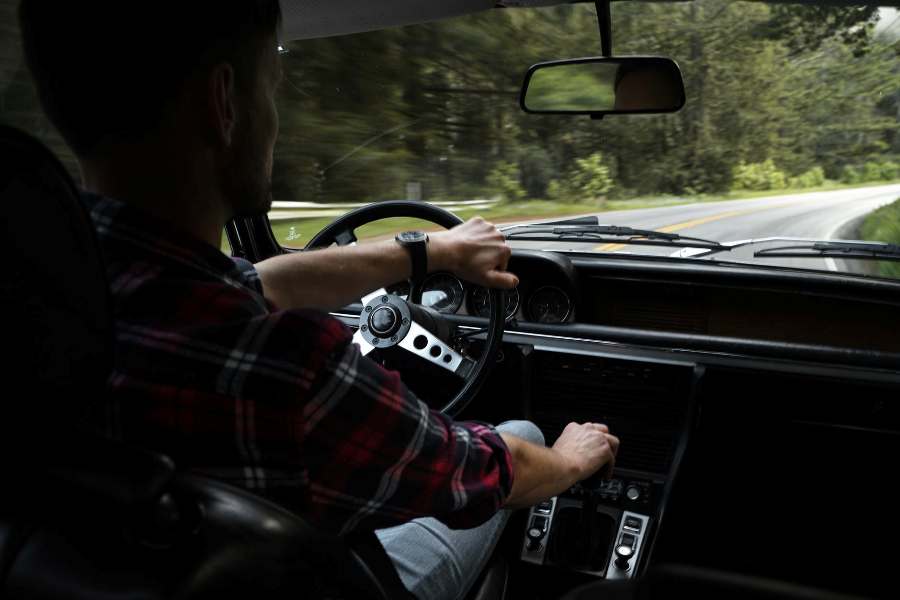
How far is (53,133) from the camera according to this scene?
4.19 ft

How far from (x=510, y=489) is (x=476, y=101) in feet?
7.85

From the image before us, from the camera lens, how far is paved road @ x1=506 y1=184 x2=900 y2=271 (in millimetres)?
3012

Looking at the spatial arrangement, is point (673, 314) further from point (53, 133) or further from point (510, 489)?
point (53, 133)

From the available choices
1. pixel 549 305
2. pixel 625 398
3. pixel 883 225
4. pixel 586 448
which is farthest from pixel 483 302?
pixel 883 225

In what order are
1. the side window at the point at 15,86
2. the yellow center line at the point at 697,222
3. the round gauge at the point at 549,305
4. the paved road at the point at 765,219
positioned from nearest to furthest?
the side window at the point at 15,86 → the paved road at the point at 765,219 → the round gauge at the point at 549,305 → the yellow center line at the point at 697,222

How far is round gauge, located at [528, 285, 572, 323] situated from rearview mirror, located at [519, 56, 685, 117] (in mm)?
692

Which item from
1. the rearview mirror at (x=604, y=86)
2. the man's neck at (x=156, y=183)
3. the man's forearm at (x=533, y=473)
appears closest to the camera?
the man's neck at (x=156, y=183)

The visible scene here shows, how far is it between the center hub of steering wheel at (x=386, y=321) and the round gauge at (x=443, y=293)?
0.47m

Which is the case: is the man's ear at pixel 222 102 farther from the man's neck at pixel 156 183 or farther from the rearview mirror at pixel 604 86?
the rearview mirror at pixel 604 86

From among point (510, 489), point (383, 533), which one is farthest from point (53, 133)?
point (383, 533)

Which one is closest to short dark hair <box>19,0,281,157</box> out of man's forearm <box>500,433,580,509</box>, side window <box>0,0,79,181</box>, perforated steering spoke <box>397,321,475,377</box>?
side window <box>0,0,79,181</box>

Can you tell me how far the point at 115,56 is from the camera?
3.76 feet

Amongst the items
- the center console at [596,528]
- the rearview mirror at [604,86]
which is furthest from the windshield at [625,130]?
the center console at [596,528]

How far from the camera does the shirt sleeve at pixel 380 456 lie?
117 centimetres
